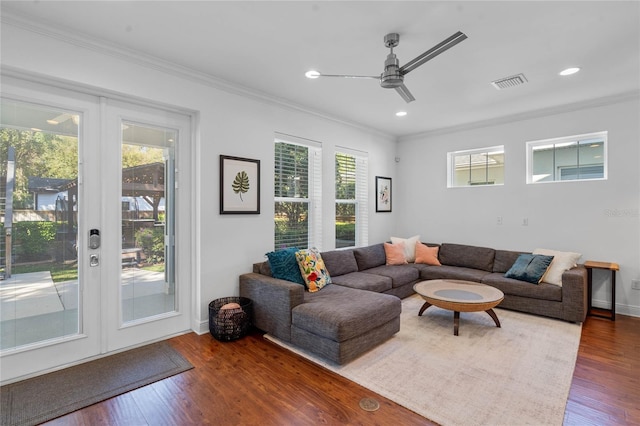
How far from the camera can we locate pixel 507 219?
4.83m

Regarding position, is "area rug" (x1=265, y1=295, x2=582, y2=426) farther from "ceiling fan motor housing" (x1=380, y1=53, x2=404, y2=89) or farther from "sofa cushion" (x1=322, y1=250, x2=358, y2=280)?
"ceiling fan motor housing" (x1=380, y1=53, x2=404, y2=89)

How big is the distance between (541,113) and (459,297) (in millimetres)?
3065

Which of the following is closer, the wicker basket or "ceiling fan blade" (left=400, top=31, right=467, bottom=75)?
"ceiling fan blade" (left=400, top=31, right=467, bottom=75)

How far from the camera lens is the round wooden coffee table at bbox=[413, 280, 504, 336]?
3.17 meters

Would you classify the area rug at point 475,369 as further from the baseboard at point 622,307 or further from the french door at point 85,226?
the french door at point 85,226

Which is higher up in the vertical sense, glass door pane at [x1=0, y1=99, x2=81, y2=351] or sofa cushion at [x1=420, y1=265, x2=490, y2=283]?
glass door pane at [x1=0, y1=99, x2=81, y2=351]

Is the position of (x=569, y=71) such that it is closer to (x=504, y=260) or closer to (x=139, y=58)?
(x=504, y=260)

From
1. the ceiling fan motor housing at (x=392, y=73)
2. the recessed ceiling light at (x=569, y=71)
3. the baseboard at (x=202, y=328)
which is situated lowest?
the baseboard at (x=202, y=328)

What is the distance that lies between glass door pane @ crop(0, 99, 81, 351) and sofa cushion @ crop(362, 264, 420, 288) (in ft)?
11.1

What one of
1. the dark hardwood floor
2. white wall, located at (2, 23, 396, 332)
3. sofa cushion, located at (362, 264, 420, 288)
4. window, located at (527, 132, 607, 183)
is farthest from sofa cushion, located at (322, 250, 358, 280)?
window, located at (527, 132, 607, 183)

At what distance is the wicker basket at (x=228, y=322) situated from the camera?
309 cm

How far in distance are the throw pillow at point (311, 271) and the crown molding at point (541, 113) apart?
345 centimetres

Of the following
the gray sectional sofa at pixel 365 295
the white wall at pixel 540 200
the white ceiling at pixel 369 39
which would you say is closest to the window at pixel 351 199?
the gray sectional sofa at pixel 365 295

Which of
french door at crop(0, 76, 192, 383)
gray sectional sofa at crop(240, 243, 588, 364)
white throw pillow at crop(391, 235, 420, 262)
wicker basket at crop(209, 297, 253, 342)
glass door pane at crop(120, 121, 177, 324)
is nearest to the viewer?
french door at crop(0, 76, 192, 383)
